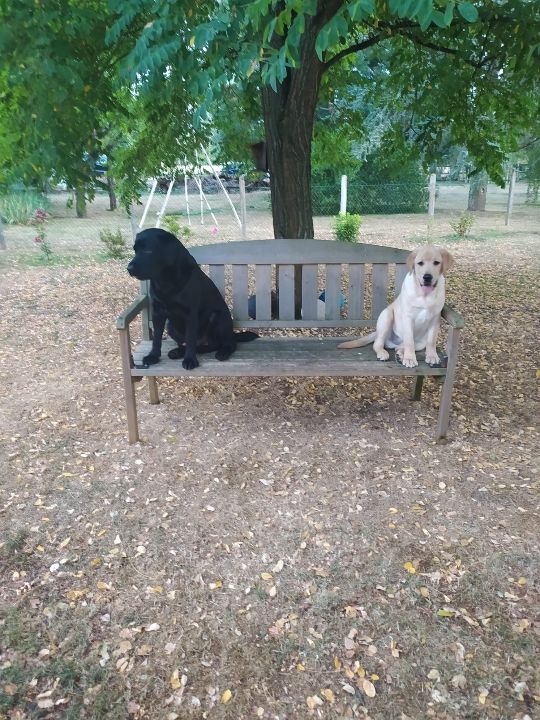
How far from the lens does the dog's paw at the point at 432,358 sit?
3889mm

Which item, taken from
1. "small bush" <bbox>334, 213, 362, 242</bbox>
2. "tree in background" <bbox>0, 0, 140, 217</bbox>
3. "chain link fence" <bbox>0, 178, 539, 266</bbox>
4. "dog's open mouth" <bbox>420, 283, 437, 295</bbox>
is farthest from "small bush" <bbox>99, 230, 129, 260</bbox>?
"dog's open mouth" <bbox>420, 283, 437, 295</bbox>

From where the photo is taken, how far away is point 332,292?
446cm

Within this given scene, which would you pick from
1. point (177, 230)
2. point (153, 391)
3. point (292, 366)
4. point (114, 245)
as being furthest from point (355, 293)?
point (177, 230)

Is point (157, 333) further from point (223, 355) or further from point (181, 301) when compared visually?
point (223, 355)

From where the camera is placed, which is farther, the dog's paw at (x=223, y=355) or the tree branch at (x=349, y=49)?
the tree branch at (x=349, y=49)

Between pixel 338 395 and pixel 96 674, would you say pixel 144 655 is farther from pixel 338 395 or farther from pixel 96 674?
pixel 338 395

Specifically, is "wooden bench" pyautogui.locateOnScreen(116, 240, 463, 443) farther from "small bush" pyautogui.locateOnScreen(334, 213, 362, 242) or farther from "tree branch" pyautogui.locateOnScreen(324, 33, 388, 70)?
"small bush" pyautogui.locateOnScreen(334, 213, 362, 242)

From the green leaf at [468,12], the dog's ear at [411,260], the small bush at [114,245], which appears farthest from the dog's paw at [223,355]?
the small bush at [114,245]

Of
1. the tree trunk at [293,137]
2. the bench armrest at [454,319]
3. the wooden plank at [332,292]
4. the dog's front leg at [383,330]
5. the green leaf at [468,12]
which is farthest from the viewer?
the tree trunk at [293,137]

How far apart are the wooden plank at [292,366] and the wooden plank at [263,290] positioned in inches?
18.4

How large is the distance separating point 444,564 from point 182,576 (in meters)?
1.35

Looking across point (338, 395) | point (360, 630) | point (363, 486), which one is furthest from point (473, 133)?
point (360, 630)

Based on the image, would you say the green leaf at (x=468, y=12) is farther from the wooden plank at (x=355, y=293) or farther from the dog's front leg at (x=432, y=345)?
the wooden plank at (x=355, y=293)

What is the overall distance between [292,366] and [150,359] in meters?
0.99
